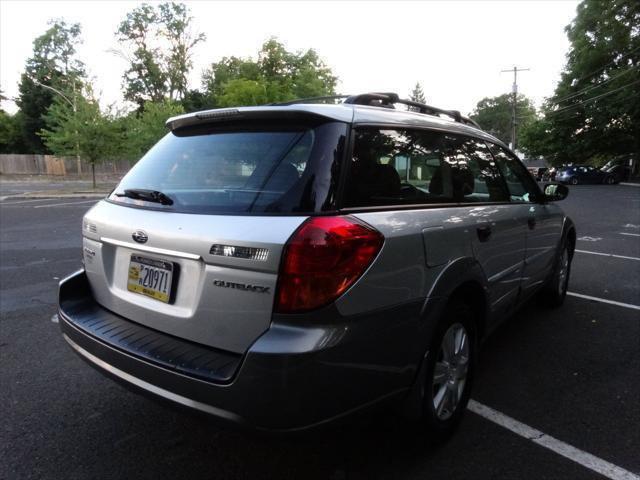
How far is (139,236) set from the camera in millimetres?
2225

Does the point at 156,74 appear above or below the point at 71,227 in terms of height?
above

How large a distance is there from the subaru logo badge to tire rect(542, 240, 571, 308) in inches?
155

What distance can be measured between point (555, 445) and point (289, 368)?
5.68 ft

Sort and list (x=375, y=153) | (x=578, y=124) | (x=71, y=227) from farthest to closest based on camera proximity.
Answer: (x=578, y=124), (x=71, y=227), (x=375, y=153)

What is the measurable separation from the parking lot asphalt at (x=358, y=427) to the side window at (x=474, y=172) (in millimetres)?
1310

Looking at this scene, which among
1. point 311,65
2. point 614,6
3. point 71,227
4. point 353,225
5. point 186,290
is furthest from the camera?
point 311,65

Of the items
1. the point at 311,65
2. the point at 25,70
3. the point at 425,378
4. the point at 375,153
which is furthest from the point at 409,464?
the point at 25,70

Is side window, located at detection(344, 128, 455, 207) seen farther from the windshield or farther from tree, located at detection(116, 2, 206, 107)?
tree, located at detection(116, 2, 206, 107)

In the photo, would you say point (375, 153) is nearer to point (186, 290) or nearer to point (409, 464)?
point (186, 290)

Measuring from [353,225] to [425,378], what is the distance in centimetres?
88

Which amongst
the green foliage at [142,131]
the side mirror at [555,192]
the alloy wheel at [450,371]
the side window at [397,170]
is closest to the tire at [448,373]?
the alloy wheel at [450,371]

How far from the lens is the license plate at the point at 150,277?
2115 millimetres

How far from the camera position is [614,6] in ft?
114

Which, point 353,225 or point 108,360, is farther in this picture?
point 108,360
